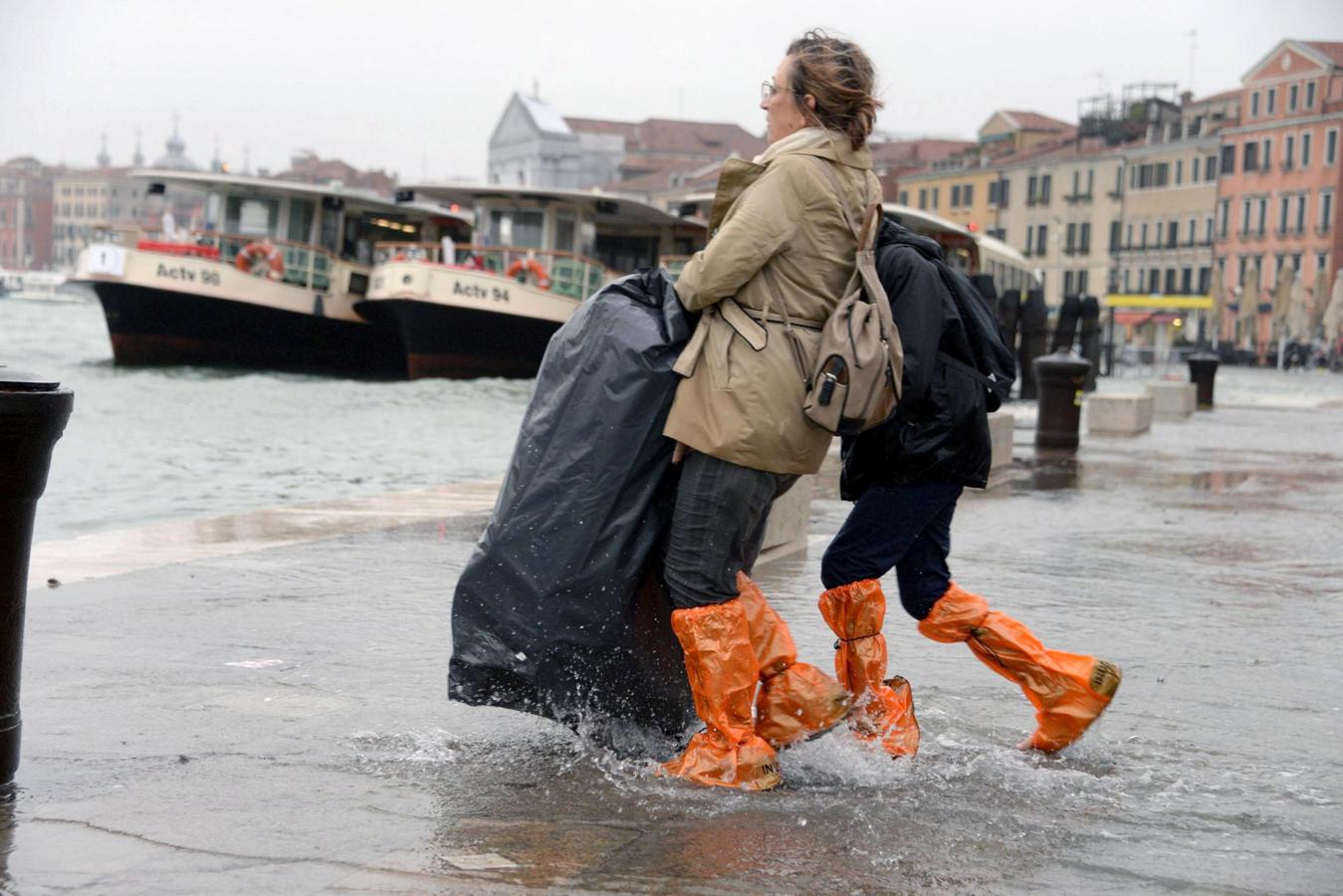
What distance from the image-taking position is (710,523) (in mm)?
3926

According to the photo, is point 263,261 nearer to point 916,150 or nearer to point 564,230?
point 564,230

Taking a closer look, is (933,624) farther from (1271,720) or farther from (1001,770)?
(1271,720)

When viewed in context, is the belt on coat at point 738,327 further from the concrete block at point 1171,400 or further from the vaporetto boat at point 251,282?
the vaporetto boat at point 251,282

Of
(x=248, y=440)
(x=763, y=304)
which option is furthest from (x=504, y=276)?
(x=763, y=304)

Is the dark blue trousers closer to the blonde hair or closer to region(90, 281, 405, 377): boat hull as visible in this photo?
the blonde hair

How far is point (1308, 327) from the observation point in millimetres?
63438

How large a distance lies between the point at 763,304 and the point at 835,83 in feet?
1.70

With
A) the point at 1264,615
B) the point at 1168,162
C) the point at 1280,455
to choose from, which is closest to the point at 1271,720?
the point at 1264,615

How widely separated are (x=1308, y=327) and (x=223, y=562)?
200 feet

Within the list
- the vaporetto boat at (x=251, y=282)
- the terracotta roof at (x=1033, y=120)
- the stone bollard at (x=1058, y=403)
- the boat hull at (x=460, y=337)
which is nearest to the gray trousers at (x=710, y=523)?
the stone bollard at (x=1058, y=403)

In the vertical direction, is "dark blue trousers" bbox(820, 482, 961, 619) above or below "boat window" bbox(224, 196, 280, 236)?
below

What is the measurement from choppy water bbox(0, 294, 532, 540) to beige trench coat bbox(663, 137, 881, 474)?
1.38 metres

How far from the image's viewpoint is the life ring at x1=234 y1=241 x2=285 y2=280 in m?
45.3

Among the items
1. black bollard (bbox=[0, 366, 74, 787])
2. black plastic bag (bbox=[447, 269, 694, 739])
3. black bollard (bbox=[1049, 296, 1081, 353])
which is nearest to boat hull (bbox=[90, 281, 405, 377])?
black bollard (bbox=[1049, 296, 1081, 353])
